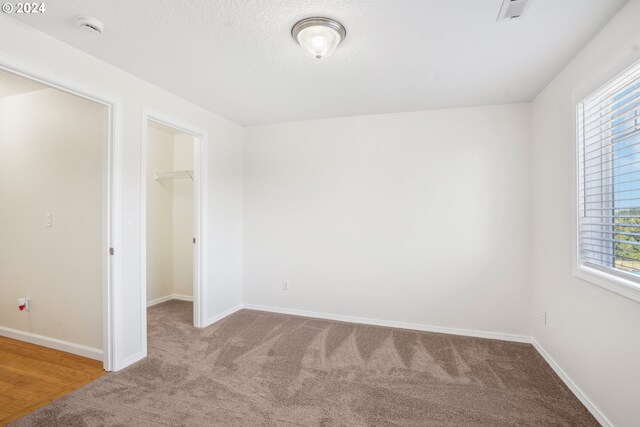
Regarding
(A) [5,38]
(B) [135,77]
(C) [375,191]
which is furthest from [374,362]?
(A) [5,38]

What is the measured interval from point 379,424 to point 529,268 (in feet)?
7.49

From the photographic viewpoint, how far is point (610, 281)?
5.98ft

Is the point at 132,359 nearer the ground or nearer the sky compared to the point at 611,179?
nearer the ground

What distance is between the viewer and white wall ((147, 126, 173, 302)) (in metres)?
4.37

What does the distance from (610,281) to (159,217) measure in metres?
4.86

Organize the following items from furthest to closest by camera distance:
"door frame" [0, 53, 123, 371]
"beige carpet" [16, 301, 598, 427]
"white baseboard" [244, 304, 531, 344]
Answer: "white baseboard" [244, 304, 531, 344], "door frame" [0, 53, 123, 371], "beige carpet" [16, 301, 598, 427]

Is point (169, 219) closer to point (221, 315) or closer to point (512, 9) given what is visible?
point (221, 315)

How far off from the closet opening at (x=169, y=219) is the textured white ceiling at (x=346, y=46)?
169cm

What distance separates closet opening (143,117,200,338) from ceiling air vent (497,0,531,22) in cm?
379

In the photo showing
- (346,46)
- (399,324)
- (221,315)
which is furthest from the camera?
(221,315)

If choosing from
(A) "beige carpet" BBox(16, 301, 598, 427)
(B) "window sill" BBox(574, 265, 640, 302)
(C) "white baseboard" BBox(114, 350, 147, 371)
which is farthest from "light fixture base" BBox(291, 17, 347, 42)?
(C) "white baseboard" BBox(114, 350, 147, 371)

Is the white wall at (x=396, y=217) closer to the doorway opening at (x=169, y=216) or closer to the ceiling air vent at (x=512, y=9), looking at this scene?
the doorway opening at (x=169, y=216)

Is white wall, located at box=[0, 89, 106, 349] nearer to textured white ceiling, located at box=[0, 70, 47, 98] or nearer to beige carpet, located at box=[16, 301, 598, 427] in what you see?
textured white ceiling, located at box=[0, 70, 47, 98]

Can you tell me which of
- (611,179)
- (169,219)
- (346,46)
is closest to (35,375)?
(169,219)
